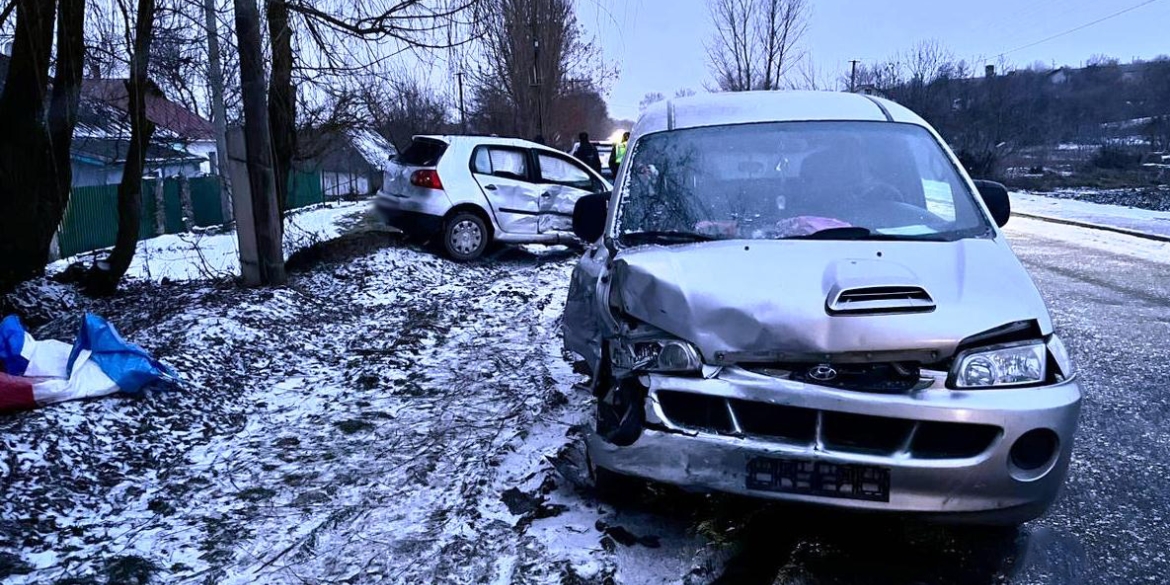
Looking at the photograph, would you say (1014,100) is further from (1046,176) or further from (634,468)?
(634,468)

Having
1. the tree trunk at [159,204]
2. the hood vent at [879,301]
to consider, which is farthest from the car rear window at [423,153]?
the tree trunk at [159,204]

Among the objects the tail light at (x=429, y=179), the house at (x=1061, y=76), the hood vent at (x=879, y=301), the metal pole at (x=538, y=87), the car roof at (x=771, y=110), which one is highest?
the house at (x=1061, y=76)

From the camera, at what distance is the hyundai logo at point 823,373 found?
322 centimetres

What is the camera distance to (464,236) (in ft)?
40.1

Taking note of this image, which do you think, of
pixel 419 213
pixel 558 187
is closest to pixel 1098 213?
pixel 558 187

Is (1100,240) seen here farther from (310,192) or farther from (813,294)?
(310,192)

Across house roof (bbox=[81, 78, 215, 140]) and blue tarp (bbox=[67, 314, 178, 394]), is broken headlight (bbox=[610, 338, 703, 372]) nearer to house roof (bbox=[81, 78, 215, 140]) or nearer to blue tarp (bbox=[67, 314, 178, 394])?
blue tarp (bbox=[67, 314, 178, 394])

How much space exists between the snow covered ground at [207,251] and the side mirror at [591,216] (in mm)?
5483

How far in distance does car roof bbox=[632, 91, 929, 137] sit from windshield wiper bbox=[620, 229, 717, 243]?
0.89 m

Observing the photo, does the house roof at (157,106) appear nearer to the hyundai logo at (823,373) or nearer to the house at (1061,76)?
the hyundai logo at (823,373)

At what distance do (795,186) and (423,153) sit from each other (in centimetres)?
855

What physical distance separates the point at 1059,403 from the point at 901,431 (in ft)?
1.89

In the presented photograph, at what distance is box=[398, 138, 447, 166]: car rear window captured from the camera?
12070 mm

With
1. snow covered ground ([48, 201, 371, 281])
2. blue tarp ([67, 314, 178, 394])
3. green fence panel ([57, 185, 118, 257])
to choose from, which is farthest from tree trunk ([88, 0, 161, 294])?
green fence panel ([57, 185, 118, 257])
